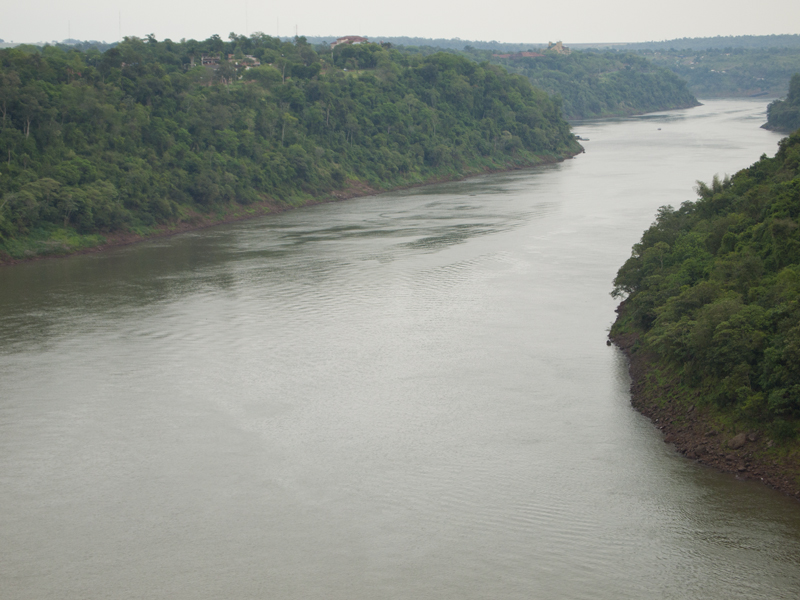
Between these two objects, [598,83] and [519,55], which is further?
[519,55]

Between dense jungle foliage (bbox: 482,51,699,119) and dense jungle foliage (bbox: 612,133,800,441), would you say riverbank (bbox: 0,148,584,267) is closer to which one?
dense jungle foliage (bbox: 612,133,800,441)

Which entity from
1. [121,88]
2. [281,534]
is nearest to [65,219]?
[121,88]

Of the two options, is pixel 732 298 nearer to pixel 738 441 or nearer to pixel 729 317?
pixel 729 317

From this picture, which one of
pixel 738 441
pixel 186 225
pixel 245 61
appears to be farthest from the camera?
pixel 245 61

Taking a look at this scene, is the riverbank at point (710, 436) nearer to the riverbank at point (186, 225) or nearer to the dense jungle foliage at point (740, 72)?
the riverbank at point (186, 225)

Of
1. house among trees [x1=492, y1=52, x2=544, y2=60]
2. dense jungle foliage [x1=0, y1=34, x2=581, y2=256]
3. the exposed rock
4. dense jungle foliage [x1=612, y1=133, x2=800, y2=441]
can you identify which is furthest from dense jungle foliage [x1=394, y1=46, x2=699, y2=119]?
the exposed rock

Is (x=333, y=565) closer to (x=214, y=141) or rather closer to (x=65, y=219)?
(x=65, y=219)

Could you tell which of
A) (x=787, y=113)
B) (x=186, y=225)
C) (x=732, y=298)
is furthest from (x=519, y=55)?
(x=732, y=298)
